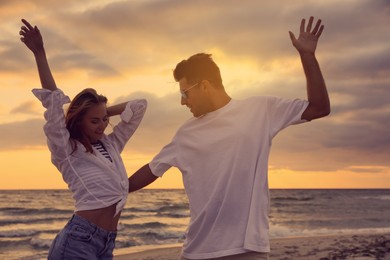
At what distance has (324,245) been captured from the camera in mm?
15977

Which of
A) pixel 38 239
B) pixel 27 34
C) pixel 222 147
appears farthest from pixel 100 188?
pixel 38 239

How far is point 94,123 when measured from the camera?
4.03 metres

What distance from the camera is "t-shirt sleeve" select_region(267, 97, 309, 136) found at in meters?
3.55

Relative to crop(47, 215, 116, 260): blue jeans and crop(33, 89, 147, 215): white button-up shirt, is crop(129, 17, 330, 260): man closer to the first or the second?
crop(33, 89, 147, 215): white button-up shirt

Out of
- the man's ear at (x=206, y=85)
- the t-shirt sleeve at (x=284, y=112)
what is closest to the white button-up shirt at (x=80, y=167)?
the man's ear at (x=206, y=85)

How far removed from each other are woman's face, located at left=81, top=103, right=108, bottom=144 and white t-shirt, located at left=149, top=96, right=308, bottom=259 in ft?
2.25

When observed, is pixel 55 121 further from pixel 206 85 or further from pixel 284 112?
pixel 284 112

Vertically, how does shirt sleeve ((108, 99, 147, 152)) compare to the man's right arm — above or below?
above

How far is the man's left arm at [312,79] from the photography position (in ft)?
11.4

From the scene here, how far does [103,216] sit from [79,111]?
0.73m

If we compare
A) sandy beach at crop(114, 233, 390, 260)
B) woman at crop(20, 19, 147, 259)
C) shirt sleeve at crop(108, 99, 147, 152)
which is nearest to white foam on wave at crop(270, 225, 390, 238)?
sandy beach at crop(114, 233, 390, 260)

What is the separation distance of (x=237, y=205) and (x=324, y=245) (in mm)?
13285

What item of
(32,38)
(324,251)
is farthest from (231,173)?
(324,251)

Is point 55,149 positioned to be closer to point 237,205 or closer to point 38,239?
point 237,205
